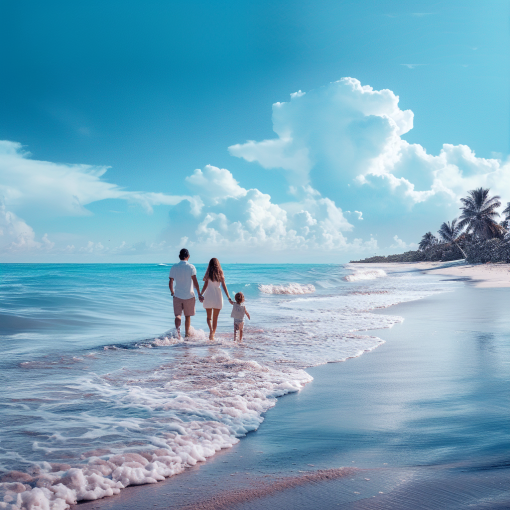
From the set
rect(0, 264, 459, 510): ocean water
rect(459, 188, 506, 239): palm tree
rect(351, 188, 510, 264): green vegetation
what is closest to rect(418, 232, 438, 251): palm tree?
rect(351, 188, 510, 264): green vegetation

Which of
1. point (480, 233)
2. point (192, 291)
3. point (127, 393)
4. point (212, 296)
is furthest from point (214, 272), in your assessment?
point (480, 233)

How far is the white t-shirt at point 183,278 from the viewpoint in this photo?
30.4 ft

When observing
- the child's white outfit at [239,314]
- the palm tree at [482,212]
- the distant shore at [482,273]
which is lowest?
the distant shore at [482,273]

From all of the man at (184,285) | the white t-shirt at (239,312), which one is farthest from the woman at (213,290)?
the white t-shirt at (239,312)

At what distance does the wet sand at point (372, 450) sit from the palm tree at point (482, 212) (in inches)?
2454

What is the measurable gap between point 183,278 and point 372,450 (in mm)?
6609

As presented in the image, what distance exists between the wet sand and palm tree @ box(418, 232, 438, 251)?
11341cm

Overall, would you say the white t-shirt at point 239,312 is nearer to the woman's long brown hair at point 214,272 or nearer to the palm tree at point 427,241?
the woman's long brown hair at point 214,272

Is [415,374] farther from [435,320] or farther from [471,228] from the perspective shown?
[471,228]

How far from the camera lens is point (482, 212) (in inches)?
2366

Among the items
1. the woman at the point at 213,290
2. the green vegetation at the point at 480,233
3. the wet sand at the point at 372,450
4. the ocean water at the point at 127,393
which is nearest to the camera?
the wet sand at the point at 372,450

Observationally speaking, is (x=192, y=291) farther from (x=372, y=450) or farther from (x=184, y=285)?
(x=372, y=450)

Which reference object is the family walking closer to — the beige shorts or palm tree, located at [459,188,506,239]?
the beige shorts

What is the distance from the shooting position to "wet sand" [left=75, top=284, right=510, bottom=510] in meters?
2.63
